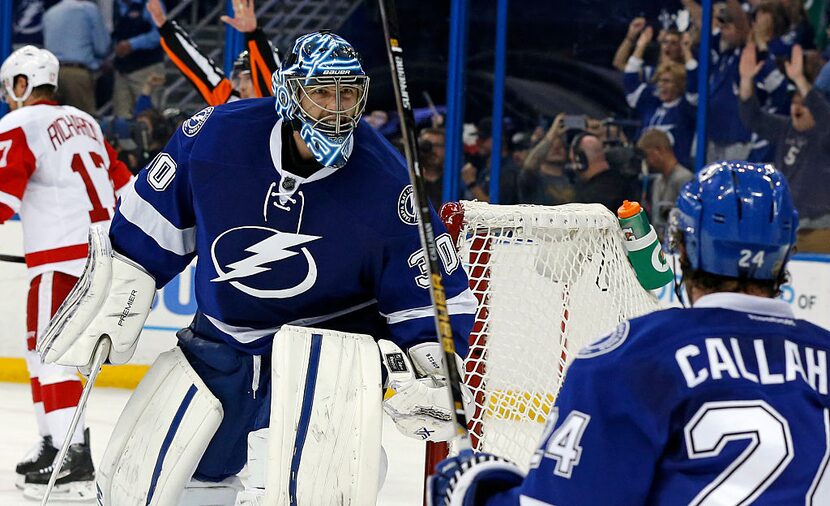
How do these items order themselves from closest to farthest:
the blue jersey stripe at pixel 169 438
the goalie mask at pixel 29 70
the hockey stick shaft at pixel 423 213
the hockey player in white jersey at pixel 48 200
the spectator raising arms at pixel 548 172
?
the hockey stick shaft at pixel 423 213, the blue jersey stripe at pixel 169 438, the hockey player in white jersey at pixel 48 200, the goalie mask at pixel 29 70, the spectator raising arms at pixel 548 172

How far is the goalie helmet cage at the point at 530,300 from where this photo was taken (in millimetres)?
3158

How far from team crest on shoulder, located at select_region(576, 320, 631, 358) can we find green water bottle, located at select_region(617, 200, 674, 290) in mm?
1639

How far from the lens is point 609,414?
142 cm

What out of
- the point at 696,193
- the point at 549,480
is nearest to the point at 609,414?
the point at 549,480

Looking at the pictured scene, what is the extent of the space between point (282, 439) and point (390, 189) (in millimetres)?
495

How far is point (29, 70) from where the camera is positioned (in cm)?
404

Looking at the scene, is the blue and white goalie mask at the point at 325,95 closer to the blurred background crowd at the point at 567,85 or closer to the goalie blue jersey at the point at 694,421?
the goalie blue jersey at the point at 694,421

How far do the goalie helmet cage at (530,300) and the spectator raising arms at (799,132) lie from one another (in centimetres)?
265

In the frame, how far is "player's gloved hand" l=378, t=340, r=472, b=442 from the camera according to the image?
→ 7.54ft

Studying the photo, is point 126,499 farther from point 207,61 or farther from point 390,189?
point 207,61

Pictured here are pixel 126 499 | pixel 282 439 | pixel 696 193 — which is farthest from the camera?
pixel 126 499

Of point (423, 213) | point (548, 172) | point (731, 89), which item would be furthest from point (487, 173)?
point (423, 213)

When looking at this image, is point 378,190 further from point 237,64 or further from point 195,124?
point 237,64

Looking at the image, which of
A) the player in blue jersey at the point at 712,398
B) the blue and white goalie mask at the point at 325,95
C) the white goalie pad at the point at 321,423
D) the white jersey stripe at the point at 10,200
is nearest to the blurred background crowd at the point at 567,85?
the white jersey stripe at the point at 10,200
